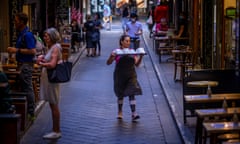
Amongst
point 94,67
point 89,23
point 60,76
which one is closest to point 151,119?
point 60,76

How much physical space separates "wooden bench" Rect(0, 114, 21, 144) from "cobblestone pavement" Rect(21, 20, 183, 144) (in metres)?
1.47

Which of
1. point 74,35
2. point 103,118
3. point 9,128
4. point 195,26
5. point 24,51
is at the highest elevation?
point 195,26

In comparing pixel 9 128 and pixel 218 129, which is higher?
pixel 218 129

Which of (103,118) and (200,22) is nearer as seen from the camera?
(103,118)

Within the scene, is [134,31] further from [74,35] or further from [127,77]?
[127,77]

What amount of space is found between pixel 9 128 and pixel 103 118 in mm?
4064

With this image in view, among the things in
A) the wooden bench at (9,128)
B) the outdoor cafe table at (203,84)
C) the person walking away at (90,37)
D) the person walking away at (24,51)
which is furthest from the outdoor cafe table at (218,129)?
the person walking away at (90,37)

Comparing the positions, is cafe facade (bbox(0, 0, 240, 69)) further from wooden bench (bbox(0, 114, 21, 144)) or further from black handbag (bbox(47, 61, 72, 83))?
wooden bench (bbox(0, 114, 21, 144))

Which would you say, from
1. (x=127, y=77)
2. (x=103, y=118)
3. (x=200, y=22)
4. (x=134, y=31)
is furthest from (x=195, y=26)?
(x=127, y=77)

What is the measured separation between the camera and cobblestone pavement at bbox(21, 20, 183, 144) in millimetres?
11258

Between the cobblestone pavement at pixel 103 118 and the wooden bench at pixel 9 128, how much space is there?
4.83 feet

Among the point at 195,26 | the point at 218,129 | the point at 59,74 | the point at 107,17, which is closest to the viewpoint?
the point at 218,129

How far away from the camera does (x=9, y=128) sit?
369 inches

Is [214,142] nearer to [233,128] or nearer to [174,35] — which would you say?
[233,128]
